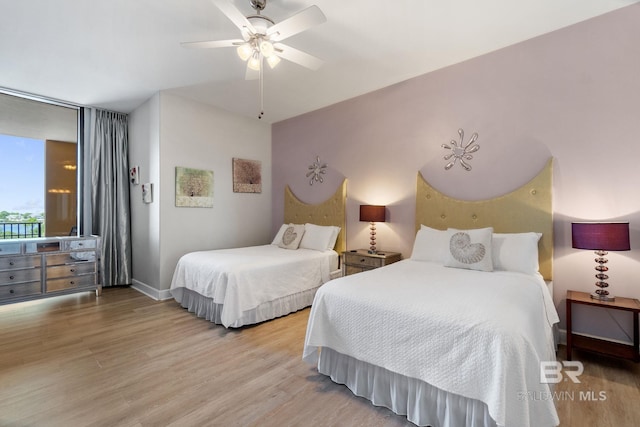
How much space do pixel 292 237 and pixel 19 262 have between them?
10.8ft

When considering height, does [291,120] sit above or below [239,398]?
above

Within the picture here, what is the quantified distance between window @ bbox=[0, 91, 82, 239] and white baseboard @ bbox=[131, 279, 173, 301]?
49.4 inches

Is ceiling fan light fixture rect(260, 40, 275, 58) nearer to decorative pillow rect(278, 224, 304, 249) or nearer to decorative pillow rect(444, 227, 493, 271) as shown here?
decorative pillow rect(444, 227, 493, 271)

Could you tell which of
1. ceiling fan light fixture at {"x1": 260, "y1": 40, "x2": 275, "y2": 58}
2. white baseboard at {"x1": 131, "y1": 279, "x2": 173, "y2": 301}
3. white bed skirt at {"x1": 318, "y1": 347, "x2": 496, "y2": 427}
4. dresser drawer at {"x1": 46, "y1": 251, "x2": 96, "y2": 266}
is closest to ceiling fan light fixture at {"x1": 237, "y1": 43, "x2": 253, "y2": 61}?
ceiling fan light fixture at {"x1": 260, "y1": 40, "x2": 275, "y2": 58}

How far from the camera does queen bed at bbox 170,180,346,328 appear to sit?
2.95 m

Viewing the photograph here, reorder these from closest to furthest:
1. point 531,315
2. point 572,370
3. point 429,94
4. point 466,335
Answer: point 466,335 → point 531,315 → point 572,370 → point 429,94

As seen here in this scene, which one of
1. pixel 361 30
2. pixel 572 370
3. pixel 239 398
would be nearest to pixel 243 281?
pixel 239 398

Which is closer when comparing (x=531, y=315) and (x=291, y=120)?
(x=531, y=315)

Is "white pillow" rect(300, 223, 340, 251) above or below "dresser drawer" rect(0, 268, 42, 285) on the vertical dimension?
above

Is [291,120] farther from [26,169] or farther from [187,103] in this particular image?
[26,169]

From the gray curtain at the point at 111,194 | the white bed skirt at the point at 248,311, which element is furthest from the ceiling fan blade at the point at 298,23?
the gray curtain at the point at 111,194

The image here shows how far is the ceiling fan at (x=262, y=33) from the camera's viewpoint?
1.87 metres

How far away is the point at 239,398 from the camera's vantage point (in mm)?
1892

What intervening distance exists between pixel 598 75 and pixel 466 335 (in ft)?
8.53
